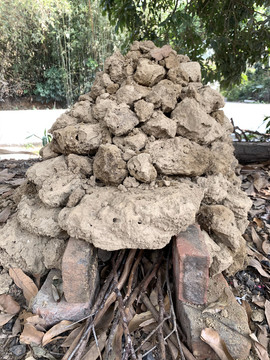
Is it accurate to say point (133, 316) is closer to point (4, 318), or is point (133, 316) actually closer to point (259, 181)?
point (4, 318)

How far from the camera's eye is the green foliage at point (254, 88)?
1239 cm

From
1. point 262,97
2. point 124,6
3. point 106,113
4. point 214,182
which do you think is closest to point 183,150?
point 214,182

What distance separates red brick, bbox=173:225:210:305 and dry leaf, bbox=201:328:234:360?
0.13 metres

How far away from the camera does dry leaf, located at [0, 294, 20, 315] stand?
1.28 metres

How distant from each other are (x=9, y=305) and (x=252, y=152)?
9.55ft

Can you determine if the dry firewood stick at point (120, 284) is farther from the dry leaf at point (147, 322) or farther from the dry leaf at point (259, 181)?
the dry leaf at point (259, 181)

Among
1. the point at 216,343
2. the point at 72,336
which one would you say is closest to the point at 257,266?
the point at 216,343

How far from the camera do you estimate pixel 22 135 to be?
221 inches

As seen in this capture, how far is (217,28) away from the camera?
2.75 metres

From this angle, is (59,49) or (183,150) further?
(59,49)

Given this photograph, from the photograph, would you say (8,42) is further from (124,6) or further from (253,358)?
(253,358)

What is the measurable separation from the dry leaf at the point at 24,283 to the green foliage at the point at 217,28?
103 inches

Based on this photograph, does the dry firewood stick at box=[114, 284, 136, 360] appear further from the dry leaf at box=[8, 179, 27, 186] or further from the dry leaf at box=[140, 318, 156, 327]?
the dry leaf at box=[8, 179, 27, 186]

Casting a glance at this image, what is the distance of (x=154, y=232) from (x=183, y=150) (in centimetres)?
49
